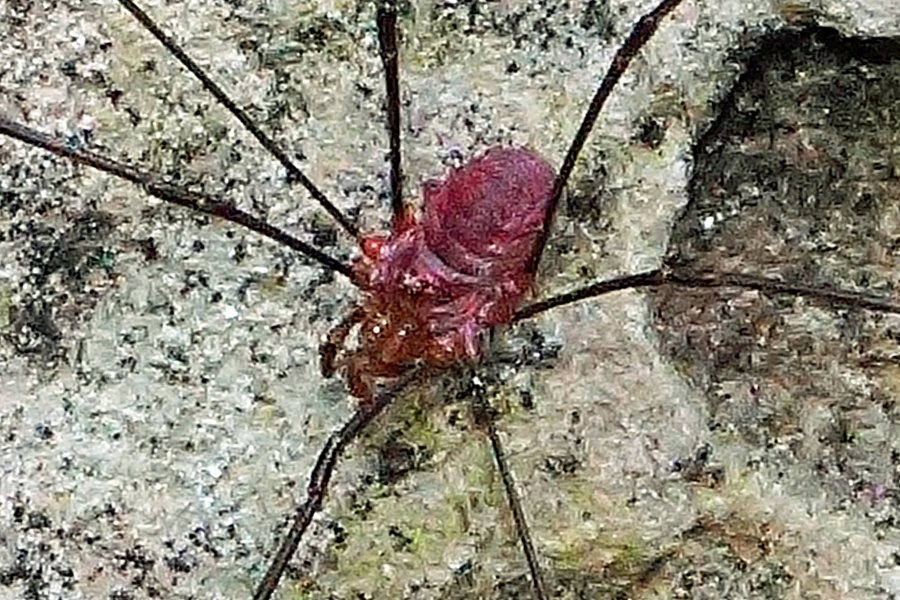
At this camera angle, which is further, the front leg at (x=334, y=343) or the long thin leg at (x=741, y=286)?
the front leg at (x=334, y=343)

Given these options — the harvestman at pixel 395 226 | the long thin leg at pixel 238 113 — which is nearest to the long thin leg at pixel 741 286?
the harvestman at pixel 395 226

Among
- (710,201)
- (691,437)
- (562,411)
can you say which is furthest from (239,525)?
(710,201)

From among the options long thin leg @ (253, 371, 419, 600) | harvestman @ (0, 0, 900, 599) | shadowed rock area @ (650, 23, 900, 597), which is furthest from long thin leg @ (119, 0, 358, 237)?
shadowed rock area @ (650, 23, 900, 597)

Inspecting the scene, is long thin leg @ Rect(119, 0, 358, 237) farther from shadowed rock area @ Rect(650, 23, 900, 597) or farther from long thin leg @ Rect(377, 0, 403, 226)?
shadowed rock area @ Rect(650, 23, 900, 597)

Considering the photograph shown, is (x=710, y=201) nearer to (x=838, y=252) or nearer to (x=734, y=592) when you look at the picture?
(x=838, y=252)

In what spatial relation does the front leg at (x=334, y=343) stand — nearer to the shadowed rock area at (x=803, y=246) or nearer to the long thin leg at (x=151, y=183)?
the long thin leg at (x=151, y=183)

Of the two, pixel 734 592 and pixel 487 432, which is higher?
pixel 487 432

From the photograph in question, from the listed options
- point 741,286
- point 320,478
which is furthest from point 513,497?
point 741,286
